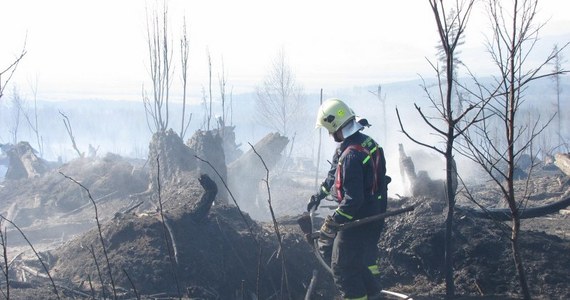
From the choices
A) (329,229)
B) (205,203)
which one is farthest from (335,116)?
(205,203)

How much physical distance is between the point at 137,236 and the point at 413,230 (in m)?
4.57

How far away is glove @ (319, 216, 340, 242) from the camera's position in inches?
219

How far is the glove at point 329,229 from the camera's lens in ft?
18.2

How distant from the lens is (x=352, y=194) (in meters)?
5.41

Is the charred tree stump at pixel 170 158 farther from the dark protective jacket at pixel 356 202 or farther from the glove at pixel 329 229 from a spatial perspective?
the dark protective jacket at pixel 356 202

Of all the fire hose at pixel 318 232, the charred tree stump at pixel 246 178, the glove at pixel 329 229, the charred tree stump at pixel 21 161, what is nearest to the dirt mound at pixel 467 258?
the fire hose at pixel 318 232

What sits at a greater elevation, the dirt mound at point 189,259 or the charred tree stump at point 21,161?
the dirt mound at point 189,259

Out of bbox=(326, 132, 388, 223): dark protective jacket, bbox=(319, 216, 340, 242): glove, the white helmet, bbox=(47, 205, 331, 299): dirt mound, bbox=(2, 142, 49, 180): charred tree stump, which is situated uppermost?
the white helmet

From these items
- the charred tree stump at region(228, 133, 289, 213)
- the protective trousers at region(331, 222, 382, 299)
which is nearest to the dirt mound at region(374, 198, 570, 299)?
the protective trousers at region(331, 222, 382, 299)

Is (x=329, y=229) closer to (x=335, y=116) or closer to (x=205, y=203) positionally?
(x=335, y=116)

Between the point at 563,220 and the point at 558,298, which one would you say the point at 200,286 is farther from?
the point at 563,220

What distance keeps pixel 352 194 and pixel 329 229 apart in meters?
0.53

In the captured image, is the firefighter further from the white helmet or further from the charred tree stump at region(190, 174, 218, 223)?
the charred tree stump at region(190, 174, 218, 223)

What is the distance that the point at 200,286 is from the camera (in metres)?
7.38
